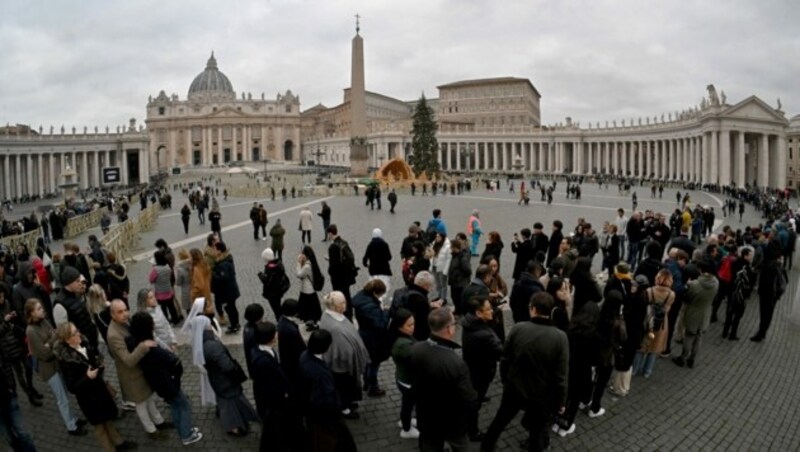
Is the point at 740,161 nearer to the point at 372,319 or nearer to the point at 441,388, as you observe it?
the point at 372,319

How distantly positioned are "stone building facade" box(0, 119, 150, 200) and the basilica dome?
43.6m

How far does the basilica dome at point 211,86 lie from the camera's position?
131 m

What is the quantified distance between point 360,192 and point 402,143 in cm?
5181

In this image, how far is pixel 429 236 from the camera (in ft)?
44.3

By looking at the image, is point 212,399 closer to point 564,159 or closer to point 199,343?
point 199,343

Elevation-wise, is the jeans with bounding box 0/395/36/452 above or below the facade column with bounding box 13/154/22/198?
below

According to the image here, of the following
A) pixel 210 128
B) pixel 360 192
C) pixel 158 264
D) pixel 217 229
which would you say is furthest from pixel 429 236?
pixel 210 128

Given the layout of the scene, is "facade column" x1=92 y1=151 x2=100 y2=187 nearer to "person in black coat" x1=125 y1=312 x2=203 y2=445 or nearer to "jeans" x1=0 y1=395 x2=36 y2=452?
"jeans" x1=0 y1=395 x2=36 y2=452

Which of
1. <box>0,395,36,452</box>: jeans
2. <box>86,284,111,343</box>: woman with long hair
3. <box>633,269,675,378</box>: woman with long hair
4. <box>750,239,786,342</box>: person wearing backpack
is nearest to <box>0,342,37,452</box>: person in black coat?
<box>0,395,36,452</box>: jeans

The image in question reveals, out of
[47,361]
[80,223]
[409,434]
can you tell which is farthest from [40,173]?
[409,434]

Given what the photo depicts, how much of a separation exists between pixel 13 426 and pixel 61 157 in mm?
85502

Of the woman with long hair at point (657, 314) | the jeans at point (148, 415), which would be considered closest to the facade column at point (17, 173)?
the jeans at point (148, 415)

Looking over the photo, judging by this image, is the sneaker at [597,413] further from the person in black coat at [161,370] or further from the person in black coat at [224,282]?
the person in black coat at [224,282]

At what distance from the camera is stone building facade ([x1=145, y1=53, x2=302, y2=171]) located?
394 feet
